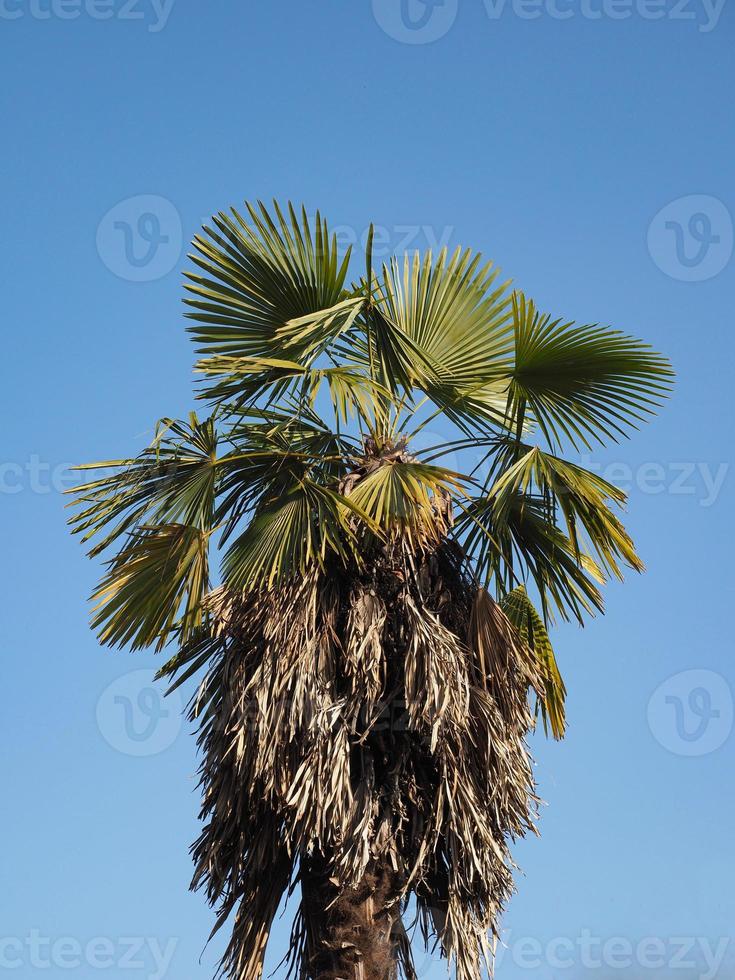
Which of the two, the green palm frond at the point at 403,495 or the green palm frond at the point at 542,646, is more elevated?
the green palm frond at the point at 403,495

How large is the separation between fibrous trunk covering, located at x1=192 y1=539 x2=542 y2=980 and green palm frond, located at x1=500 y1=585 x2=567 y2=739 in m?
0.80

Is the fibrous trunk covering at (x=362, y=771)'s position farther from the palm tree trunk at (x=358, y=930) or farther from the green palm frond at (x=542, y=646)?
the green palm frond at (x=542, y=646)

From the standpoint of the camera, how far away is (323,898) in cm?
823

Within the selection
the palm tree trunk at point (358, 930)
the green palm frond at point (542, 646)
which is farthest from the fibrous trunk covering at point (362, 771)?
the green palm frond at point (542, 646)

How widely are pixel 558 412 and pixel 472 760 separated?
2.48m

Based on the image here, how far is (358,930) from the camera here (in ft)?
26.2

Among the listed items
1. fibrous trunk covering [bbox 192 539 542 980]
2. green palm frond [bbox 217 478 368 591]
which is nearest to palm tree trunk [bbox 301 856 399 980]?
fibrous trunk covering [bbox 192 539 542 980]

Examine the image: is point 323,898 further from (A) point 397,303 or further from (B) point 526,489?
(A) point 397,303

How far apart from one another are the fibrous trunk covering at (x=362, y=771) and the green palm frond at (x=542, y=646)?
2.61 ft

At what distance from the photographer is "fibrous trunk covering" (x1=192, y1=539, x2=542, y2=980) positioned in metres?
8.02

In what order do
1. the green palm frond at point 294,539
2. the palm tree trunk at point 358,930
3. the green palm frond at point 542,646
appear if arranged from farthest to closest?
1. the green palm frond at point 542,646
2. the green palm frond at point 294,539
3. the palm tree trunk at point 358,930

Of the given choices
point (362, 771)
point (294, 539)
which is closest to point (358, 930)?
point (362, 771)

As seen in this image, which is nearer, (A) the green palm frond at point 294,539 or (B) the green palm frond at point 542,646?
(A) the green palm frond at point 294,539

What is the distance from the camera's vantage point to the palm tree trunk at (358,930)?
7930 millimetres
